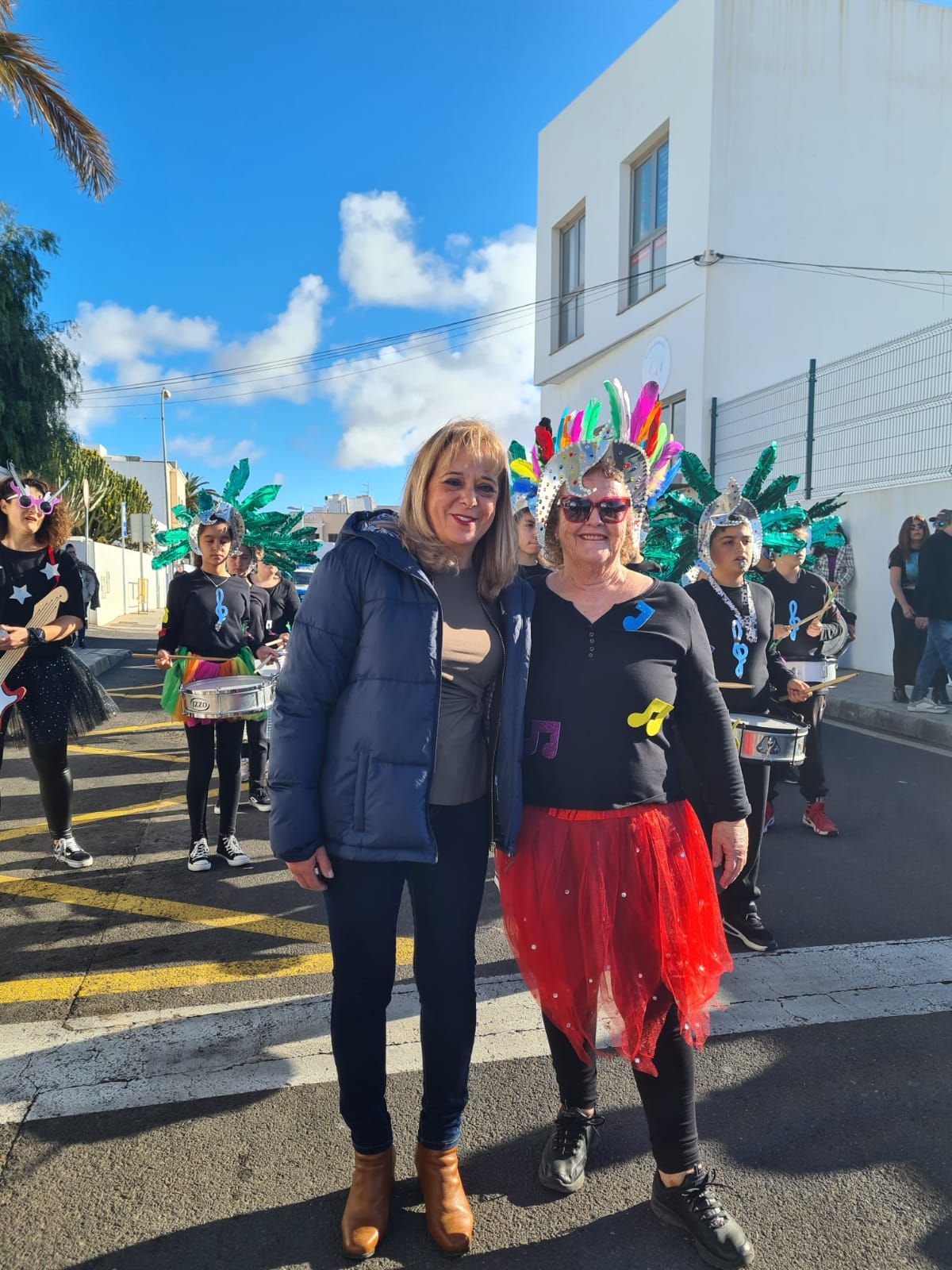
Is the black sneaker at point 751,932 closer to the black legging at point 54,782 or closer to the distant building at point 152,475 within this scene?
the black legging at point 54,782

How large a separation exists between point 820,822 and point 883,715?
4083mm

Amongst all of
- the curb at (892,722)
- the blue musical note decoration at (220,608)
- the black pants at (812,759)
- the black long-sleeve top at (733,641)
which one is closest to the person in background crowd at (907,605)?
the curb at (892,722)

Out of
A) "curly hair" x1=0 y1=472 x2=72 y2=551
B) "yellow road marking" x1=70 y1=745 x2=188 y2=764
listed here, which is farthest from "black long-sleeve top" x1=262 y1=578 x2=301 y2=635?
"curly hair" x1=0 y1=472 x2=72 y2=551

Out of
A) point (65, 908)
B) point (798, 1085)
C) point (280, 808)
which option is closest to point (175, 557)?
point (65, 908)

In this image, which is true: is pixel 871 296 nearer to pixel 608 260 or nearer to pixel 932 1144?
pixel 608 260

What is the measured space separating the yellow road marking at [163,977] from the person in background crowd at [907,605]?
7.65 m

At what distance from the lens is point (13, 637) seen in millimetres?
4078

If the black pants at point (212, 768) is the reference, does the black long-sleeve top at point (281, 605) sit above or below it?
above

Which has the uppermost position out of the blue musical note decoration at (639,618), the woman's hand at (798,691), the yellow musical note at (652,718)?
the blue musical note decoration at (639,618)

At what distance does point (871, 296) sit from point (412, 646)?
17293mm

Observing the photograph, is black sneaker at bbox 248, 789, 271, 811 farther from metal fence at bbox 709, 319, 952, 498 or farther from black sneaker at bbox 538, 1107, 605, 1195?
metal fence at bbox 709, 319, 952, 498

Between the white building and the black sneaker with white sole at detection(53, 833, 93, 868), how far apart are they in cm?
1319

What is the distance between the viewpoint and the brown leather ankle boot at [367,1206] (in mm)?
1999

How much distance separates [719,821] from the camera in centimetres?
235
